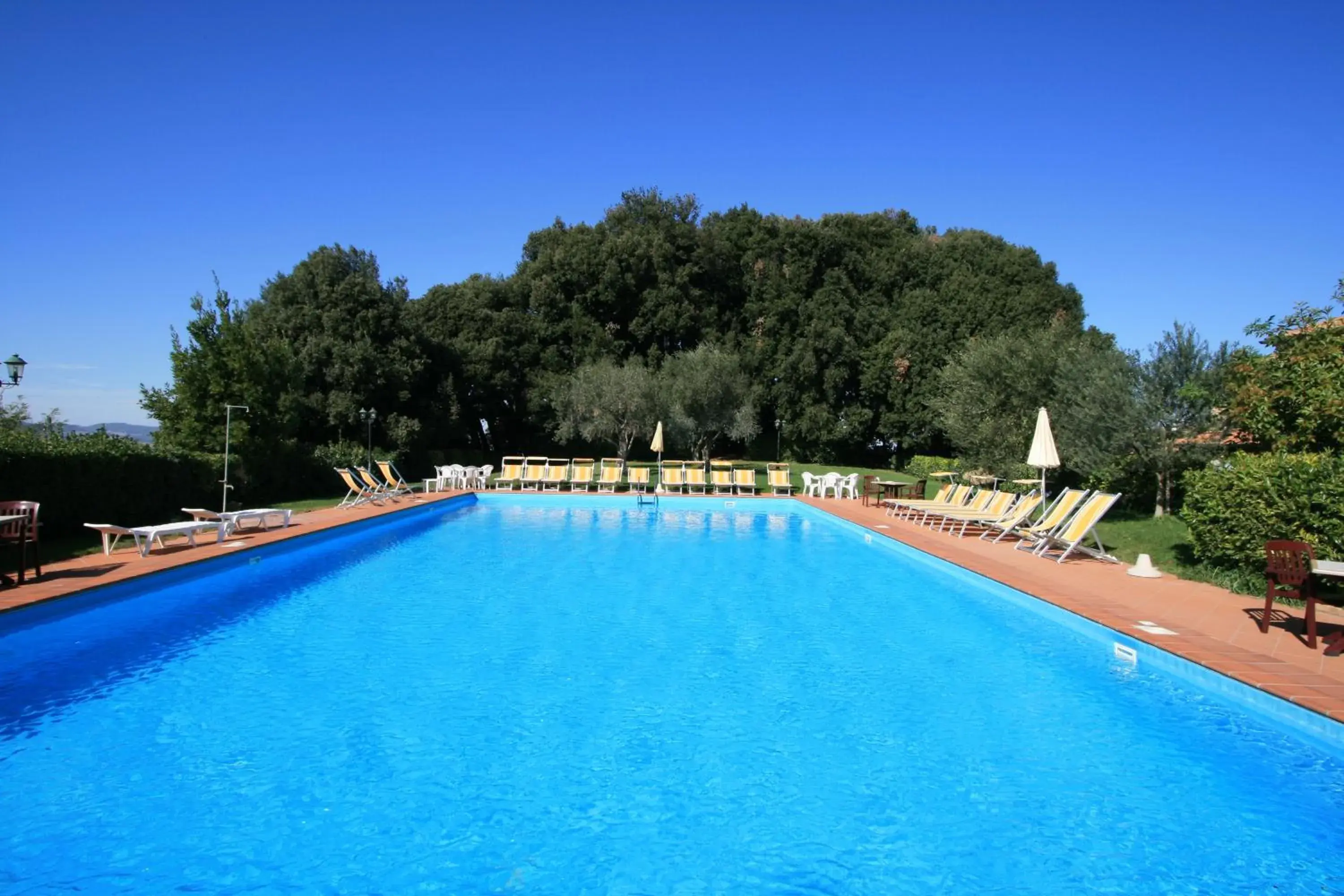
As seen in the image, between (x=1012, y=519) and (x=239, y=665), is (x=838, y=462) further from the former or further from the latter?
(x=239, y=665)

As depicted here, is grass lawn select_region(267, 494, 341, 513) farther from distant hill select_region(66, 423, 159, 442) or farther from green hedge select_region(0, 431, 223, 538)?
distant hill select_region(66, 423, 159, 442)

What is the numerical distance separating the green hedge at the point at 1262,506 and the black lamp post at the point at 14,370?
1425 centimetres

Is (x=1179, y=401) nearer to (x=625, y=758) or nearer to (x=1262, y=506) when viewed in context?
(x=1262, y=506)

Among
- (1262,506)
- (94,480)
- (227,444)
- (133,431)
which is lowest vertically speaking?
(94,480)

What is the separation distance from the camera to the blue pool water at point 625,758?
3262mm

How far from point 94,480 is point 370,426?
34.3ft

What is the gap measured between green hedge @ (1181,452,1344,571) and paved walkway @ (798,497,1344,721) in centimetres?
49

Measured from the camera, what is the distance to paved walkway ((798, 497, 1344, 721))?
4.77 meters

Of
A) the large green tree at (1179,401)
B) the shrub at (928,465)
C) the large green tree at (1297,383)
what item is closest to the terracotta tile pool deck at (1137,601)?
the large green tree at (1297,383)

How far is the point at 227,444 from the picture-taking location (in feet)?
45.6

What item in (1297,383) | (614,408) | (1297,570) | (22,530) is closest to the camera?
(1297,570)

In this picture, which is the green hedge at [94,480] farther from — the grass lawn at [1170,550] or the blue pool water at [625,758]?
the grass lawn at [1170,550]

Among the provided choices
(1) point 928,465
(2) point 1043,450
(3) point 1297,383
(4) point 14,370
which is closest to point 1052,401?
(2) point 1043,450

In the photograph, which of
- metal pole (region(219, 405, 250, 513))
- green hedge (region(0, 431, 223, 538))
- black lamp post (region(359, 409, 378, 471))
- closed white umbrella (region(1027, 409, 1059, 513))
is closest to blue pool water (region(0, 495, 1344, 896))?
green hedge (region(0, 431, 223, 538))
